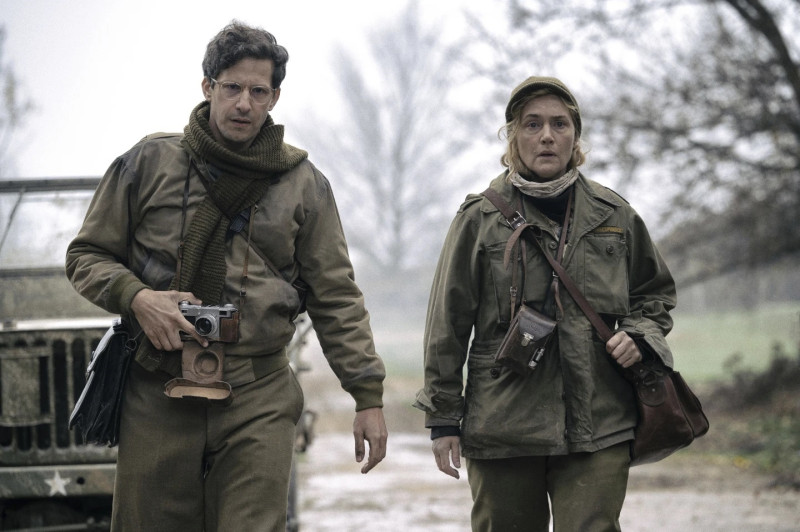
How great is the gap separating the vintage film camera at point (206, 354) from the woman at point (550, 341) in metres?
0.93

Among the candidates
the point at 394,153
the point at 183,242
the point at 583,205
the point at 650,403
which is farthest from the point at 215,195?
the point at 394,153

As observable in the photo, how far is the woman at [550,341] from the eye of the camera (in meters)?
3.91

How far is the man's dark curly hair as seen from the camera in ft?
12.1

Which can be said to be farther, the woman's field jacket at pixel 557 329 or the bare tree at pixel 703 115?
the bare tree at pixel 703 115

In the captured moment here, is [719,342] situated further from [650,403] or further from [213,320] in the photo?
[213,320]

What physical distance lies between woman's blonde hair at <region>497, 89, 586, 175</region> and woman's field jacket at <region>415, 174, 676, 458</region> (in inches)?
3.8

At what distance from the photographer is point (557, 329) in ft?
13.1

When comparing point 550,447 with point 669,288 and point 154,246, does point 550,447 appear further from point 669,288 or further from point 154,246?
point 154,246

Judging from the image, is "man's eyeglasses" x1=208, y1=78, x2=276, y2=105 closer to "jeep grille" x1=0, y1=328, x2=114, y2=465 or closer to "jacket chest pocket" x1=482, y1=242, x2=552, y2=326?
"jacket chest pocket" x1=482, y1=242, x2=552, y2=326

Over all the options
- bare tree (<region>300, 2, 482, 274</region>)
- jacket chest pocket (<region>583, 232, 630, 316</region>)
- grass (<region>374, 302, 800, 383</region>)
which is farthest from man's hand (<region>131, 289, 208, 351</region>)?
bare tree (<region>300, 2, 482, 274</region>)

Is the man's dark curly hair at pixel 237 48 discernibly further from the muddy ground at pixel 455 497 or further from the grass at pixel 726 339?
the grass at pixel 726 339

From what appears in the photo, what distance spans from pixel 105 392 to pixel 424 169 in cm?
3478

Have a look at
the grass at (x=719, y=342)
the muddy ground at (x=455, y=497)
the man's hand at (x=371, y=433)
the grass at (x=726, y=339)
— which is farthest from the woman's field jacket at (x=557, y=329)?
the grass at (x=726, y=339)

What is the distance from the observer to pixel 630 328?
402cm
